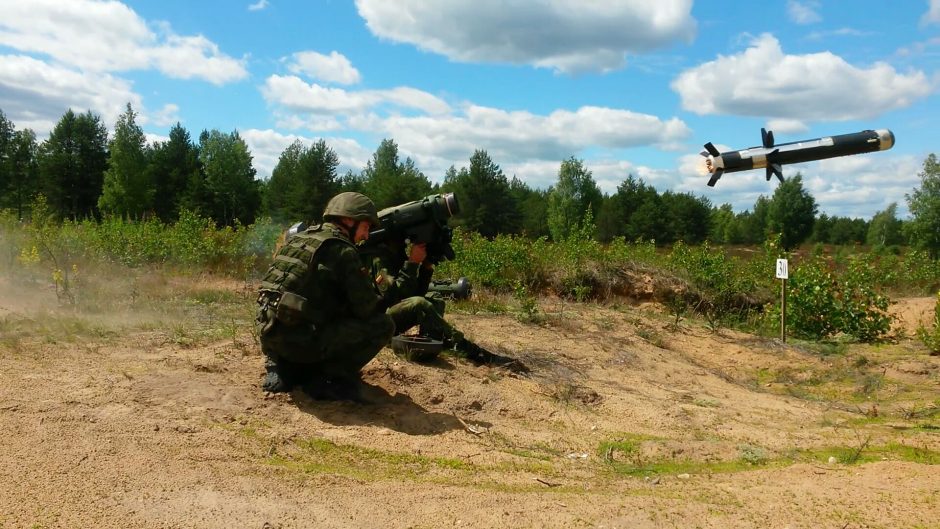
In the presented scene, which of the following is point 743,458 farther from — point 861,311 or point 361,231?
point 861,311

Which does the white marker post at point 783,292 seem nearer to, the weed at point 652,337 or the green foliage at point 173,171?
the weed at point 652,337

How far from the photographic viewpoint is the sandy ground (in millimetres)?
3602

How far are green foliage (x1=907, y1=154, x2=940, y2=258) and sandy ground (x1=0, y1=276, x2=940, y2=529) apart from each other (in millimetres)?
37836

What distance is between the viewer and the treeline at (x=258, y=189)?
4116 centimetres

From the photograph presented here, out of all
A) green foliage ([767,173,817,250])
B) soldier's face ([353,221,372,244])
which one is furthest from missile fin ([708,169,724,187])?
green foliage ([767,173,817,250])

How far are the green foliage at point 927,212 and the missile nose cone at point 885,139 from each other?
3749cm

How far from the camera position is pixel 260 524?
132 inches

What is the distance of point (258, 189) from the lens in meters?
49.6

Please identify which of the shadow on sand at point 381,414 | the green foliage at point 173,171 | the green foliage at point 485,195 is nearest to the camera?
the shadow on sand at point 381,414

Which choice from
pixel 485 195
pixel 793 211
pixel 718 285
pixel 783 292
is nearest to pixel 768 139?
Answer: pixel 783 292

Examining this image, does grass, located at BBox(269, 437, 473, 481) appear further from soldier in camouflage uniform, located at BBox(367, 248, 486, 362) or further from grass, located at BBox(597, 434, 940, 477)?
soldier in camouflage uniform, located at BBox(367, 248, 486, 362)

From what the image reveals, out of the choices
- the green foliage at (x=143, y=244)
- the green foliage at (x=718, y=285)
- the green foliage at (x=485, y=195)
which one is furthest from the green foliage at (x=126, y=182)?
the green foliage at (x=718, y=285)

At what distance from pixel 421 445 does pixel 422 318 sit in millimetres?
2458

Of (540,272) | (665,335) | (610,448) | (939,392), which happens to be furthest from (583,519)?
(540,272)
